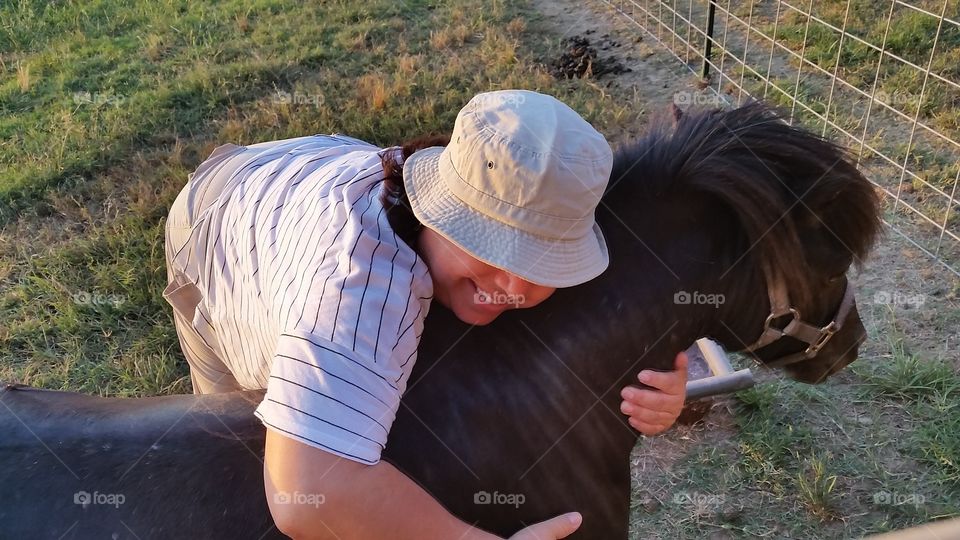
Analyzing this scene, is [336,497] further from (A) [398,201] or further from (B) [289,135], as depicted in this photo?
(B) [289,135]

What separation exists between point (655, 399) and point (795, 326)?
0.45 metres

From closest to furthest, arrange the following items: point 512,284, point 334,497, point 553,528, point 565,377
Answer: point 334,497 < point 512,284 < point 553,528 < point 565,377

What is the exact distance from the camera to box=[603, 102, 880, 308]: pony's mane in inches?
72.2

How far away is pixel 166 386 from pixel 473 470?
2.26 m

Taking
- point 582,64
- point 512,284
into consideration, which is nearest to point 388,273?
point 512,284

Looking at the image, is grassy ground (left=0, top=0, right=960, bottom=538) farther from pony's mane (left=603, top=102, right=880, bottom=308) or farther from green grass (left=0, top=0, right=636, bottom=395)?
pony's mane (left=603, top=102, right=880, bottom=308)

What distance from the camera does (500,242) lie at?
151 centimetres

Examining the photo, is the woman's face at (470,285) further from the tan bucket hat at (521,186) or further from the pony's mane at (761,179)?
the pony's mane at (761,179)

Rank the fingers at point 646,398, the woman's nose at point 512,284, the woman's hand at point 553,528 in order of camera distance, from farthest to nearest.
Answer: the fingers at point 646,398, the woman's hand at point 553,528, the woman's nose at point 512,284

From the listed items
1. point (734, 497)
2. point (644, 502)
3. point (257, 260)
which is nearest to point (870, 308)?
point (734, 497)

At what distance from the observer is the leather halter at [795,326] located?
198 centimetres

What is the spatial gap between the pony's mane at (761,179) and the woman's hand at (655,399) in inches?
14.2

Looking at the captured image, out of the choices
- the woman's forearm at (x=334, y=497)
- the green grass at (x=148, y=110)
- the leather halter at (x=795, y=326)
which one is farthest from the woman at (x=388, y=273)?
the green grass at (x=148, y=110)

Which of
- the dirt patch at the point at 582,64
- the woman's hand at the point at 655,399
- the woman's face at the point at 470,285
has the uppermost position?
the woman's face at the point at 470,285
